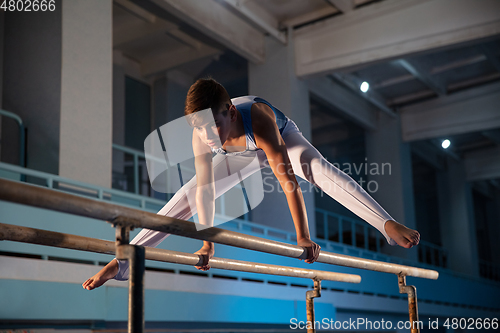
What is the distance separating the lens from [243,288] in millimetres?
6191

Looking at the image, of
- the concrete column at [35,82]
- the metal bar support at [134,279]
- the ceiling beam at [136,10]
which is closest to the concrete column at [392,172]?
the ceiling beam at [136,10]

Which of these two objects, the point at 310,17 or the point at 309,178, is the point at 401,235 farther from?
the point at 310,17

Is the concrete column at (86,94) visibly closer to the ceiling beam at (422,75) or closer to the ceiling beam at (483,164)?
the ceiling beam at (422,75)

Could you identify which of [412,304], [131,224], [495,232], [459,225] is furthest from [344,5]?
[495,232]

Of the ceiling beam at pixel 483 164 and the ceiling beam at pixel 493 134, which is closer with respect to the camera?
the ceiling beam at pixel 493 134

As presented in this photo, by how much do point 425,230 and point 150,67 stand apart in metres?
12.6

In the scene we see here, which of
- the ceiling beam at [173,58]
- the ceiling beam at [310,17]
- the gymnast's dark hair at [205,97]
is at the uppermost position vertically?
the ceiling beam at [310,17]

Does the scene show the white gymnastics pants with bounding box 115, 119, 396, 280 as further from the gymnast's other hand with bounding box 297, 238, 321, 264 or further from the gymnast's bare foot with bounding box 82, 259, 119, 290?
the gymnast's other hand with bounding box 297, 238, 321, 264

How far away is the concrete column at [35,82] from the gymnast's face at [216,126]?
3.02m

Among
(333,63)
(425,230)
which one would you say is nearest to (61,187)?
(333,63)

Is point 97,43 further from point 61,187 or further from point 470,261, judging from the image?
point 470,261

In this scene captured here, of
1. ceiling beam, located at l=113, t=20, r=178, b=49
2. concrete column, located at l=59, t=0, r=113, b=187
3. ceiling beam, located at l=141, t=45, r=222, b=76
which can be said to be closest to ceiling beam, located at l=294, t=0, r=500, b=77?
ceiling beam, located at l=141, t=45, r=222, b=76

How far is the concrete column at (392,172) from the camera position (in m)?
10.9

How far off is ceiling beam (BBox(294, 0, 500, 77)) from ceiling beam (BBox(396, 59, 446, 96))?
1.85 meters
